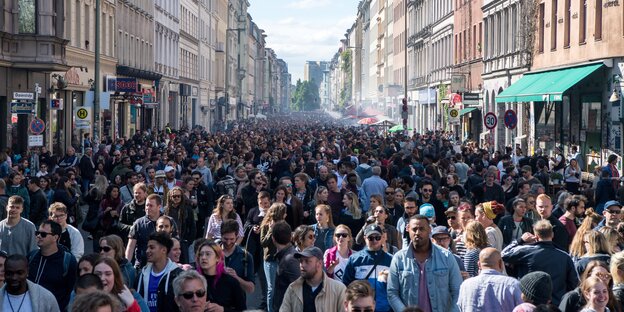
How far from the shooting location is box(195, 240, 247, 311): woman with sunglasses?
8.56 metres

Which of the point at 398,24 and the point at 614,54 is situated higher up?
the point at 398,24

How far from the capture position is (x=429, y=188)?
15.7 metres

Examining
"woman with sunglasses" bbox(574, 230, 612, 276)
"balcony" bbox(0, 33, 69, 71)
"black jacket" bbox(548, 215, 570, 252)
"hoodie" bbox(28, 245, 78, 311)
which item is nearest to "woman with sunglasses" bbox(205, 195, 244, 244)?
"black jacket" bbox(548, 215, 570, 252)

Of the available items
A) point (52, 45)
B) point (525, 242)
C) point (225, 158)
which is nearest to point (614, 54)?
point (225, 158)

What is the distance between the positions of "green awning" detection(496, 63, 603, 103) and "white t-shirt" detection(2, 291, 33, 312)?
26487 millimetres

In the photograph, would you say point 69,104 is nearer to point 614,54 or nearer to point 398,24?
point 614,54

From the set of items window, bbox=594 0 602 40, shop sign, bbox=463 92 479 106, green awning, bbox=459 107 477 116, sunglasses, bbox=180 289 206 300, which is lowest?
sunglasses, bbox=180 289 206 300

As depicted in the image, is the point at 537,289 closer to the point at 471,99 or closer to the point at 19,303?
the point at 19,303

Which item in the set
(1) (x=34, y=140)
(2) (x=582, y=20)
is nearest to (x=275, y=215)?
(1) (x=34, y=140)

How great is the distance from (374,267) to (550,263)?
1.62 meters

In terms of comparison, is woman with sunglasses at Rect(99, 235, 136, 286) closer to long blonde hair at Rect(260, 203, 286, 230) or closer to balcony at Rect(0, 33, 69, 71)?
long blonde hair at Rect(260, 203, 286, 230)

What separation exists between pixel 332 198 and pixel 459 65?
154ft

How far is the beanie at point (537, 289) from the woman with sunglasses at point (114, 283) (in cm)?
255

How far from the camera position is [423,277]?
8.70 meters
